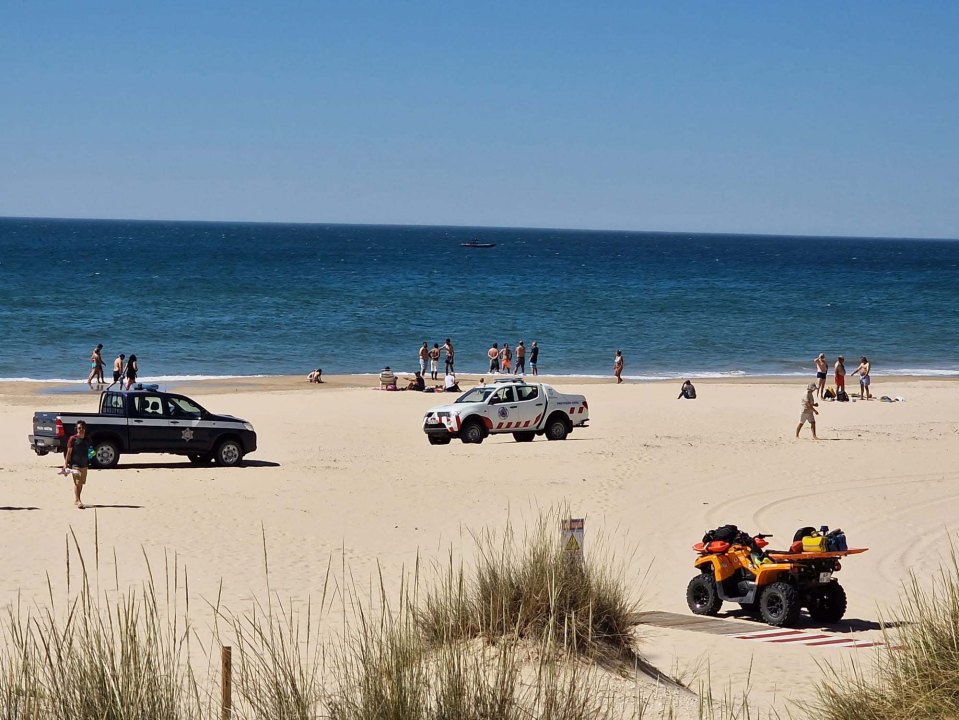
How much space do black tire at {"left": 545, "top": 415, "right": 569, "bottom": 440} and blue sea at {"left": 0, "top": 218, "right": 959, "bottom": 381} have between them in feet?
69.4

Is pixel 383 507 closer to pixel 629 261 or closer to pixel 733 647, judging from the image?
pixel 733 647

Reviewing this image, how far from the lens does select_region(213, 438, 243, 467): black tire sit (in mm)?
22156

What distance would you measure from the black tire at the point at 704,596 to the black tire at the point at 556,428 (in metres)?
13.2

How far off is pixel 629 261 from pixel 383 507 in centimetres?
13516

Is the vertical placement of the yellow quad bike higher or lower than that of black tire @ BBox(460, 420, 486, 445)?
lower

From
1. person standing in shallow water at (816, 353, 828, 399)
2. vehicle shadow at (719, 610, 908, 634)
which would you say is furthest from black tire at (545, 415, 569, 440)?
vehicle shadow at (719, 610, 908, 634)

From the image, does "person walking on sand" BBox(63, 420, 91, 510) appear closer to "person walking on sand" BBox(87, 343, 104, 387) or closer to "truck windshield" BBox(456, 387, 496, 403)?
"truck windshield" BBox(456, 387, 496, 403)

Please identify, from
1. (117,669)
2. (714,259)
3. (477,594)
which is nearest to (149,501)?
(477,594)

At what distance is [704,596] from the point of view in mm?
12391

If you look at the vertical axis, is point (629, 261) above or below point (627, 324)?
above

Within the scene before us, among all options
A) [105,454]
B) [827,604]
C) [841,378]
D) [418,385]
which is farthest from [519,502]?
[841,378]

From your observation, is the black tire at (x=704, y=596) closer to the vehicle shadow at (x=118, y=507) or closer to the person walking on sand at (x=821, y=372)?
the vehicle shadow at (x=118, y=507)

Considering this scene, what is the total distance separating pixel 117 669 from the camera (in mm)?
6008

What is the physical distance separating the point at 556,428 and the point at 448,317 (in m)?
45.2
